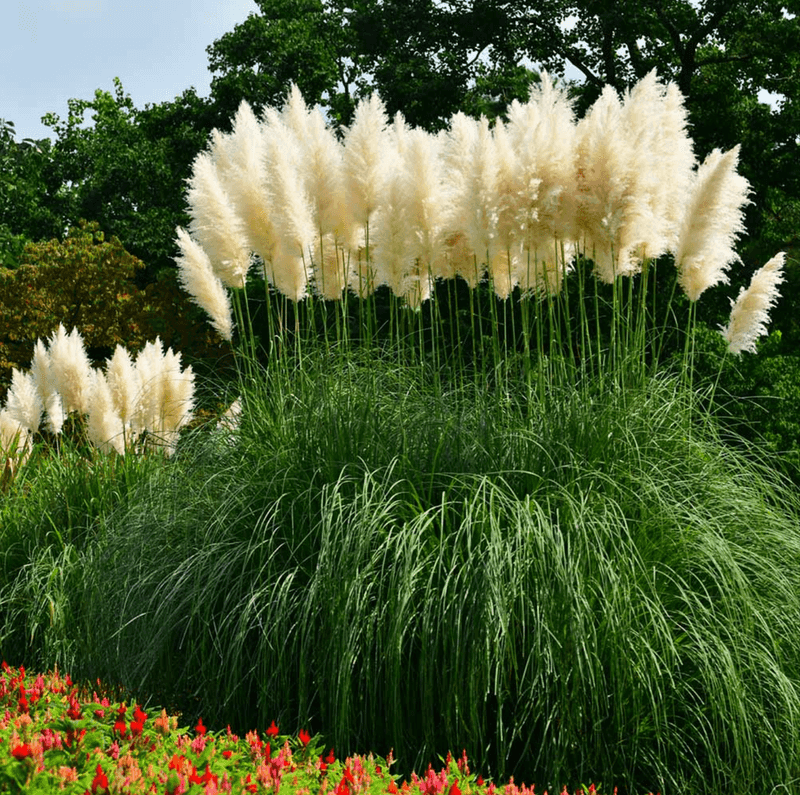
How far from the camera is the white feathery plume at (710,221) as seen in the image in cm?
504

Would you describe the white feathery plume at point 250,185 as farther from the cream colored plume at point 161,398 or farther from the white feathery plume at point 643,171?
the white feathery plume at point 643,171

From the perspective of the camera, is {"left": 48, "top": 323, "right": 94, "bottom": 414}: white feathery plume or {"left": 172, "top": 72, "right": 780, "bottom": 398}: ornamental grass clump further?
{"left": 48, "top": 323, "right": 94, "bottom": 414}: white feathery plume

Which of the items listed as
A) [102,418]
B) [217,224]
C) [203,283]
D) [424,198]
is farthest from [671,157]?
[102,418]

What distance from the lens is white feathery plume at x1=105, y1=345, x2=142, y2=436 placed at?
20.4ft

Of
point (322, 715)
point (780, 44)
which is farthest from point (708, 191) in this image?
point (780, 44)

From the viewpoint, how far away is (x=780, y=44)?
18594 millimetres

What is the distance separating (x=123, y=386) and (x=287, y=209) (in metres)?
1.77

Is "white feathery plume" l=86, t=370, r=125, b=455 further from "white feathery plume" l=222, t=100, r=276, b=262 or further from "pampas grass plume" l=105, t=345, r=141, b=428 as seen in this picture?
"white feathery plume" l=222, t=100, r=276, b=262

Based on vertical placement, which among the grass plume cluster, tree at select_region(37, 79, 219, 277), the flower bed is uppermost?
tree at select_region(37, 79, 219, 277)

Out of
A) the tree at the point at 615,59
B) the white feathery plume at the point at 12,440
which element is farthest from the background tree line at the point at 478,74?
the white feathery plume at the point at 12,440

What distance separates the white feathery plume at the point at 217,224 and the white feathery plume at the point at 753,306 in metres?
2.77

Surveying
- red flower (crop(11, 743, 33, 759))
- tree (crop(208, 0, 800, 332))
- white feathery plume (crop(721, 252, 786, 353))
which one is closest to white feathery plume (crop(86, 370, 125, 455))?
red flower (crop(11, 743, 33, 759))

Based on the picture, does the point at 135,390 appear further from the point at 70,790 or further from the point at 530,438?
the point at 70,790

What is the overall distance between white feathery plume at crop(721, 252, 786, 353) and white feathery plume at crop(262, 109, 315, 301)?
2.38 m
